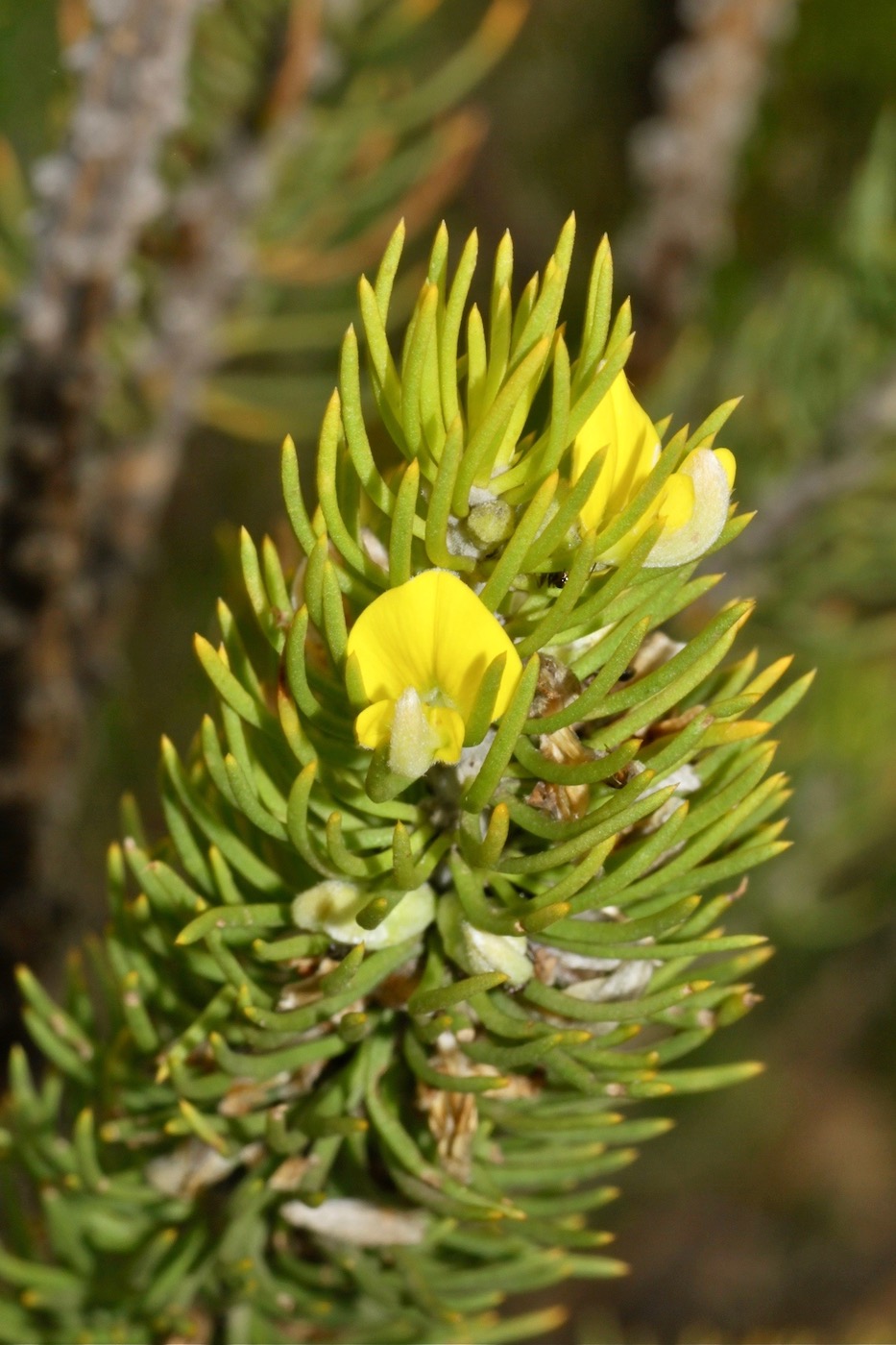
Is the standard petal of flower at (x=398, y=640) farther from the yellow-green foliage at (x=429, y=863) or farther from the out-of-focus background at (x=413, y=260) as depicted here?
the out-of-focus background at (x=413, y=260)

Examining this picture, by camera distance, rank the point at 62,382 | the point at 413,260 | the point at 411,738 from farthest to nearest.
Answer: the point at 413,260
the point at 62,382
the point at 411,738

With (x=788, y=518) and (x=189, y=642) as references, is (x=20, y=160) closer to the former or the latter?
(x=189, y=642)

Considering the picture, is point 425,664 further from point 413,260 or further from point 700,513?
point 413,260

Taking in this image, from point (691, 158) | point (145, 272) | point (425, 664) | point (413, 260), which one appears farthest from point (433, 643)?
point (413, 260)

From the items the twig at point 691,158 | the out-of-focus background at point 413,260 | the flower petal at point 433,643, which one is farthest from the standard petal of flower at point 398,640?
the twig at point 691,158

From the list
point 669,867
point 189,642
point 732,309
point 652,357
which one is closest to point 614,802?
point 669,867

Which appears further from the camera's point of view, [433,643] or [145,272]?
[145,272]

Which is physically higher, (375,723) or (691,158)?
(691,158)
